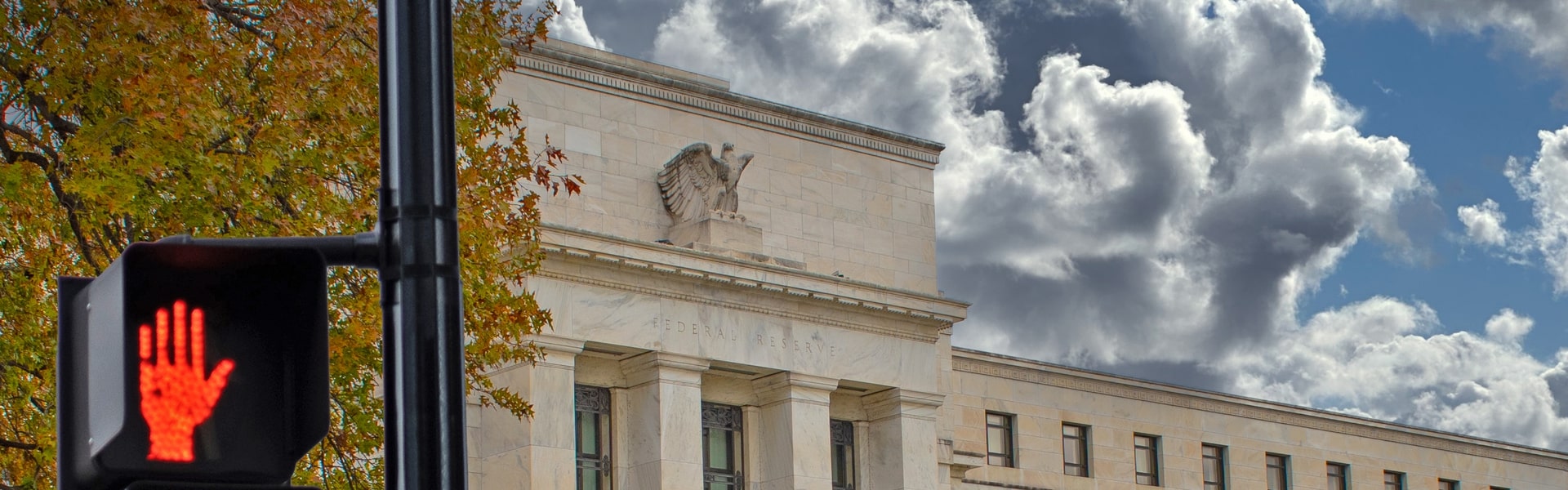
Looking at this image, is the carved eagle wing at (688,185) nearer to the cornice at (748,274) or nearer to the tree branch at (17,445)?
the cornice at (748,274)

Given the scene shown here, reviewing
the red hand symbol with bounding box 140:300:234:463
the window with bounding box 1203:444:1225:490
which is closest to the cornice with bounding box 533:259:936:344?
the window with bounding box 1203:444:1225:490

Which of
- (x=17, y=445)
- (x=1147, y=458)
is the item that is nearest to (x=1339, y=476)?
(x=1147, y=458)

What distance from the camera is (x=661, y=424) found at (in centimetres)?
3803

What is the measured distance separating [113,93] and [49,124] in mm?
1022

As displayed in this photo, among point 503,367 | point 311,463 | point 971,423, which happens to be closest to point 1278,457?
point 971,423

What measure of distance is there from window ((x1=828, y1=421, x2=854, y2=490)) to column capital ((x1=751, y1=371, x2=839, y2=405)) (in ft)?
6.54

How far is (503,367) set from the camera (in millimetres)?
36281

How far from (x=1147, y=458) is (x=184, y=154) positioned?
39.1 meters

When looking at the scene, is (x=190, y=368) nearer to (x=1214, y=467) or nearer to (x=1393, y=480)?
(x=1214, y=467)

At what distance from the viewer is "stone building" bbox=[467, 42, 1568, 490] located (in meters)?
37.4

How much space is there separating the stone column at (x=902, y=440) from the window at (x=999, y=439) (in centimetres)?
547

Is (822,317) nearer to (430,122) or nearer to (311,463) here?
(311,463)

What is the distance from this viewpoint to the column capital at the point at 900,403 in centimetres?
4266

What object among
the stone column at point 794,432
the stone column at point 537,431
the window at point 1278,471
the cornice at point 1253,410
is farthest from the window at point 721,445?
the window at point 1278,471
